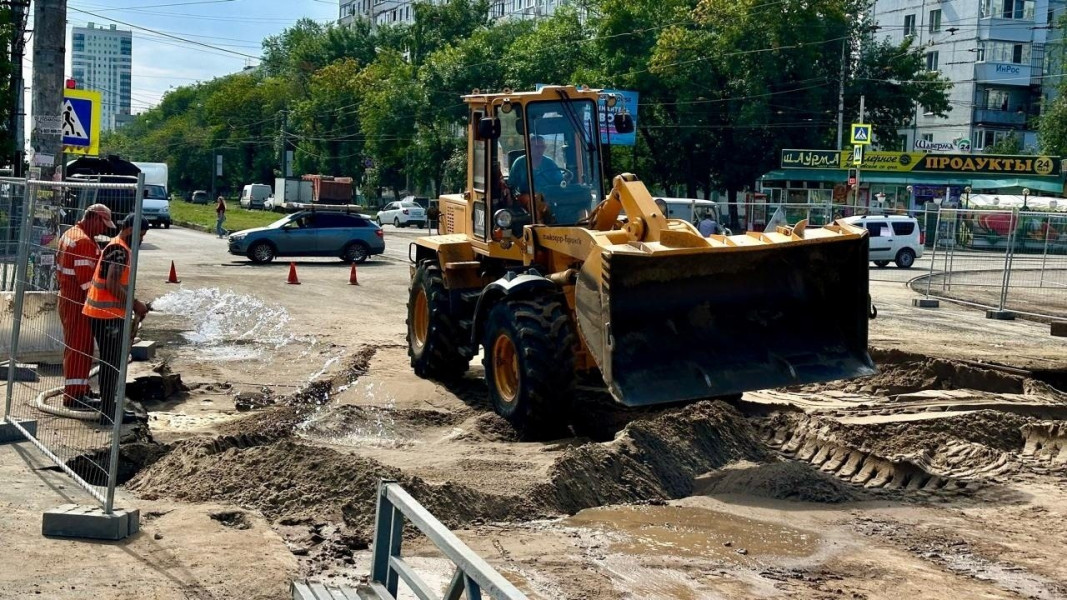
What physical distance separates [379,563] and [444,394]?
23.0ft

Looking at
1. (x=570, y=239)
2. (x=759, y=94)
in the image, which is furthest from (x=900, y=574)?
(x=759, y=94)

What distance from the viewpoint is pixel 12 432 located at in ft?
28.9

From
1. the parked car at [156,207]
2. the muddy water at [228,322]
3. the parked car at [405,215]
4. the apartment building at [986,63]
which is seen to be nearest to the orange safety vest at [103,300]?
the muddy water at [228,322]

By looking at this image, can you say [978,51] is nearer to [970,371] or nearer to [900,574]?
[970,371]

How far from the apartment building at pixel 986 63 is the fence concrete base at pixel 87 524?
65.7 m

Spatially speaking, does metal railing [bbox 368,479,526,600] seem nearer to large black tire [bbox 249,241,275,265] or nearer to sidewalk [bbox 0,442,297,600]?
sidewalk [bbox 0,442,297,600]

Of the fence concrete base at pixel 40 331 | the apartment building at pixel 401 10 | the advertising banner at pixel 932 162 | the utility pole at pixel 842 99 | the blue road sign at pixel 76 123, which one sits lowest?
the fence concrete base at pixel 40 331

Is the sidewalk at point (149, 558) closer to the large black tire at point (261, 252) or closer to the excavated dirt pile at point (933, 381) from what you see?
the excavated dirt pile at point (933, 381)

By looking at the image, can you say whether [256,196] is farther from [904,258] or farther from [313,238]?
[904,258]

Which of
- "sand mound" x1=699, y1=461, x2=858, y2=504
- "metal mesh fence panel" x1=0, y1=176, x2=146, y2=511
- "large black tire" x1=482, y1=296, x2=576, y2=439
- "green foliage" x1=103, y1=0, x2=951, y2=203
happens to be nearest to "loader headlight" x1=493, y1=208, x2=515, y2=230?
"large black tire" x1=482, y1=296, x2=576, y2=439

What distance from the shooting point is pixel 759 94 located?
169ft

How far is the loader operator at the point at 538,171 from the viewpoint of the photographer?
1118cm

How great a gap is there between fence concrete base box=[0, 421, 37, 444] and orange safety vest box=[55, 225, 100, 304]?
1.21m

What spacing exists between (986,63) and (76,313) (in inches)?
2700
